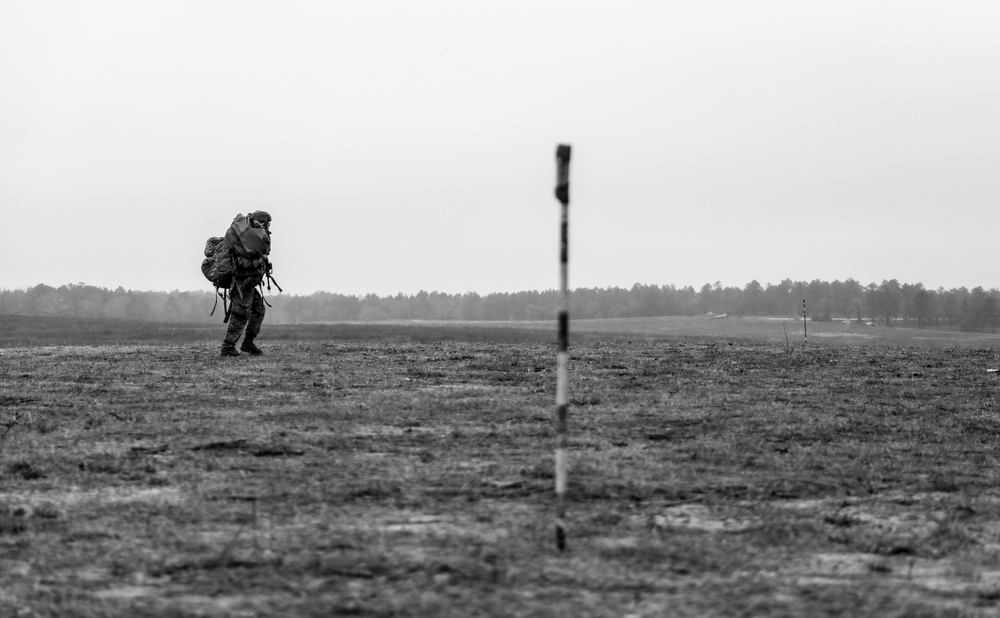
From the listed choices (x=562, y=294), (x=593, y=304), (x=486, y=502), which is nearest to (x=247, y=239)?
(x=486, y=502)

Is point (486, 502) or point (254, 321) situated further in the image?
point (254, 321)

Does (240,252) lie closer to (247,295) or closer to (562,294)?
(247,295)

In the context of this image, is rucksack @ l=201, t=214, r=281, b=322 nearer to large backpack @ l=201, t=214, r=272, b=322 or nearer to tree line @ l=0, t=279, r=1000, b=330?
large backpack @ l=201, t=214, r=272, b=322

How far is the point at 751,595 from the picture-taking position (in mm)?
4359

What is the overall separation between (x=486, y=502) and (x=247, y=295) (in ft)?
39.2

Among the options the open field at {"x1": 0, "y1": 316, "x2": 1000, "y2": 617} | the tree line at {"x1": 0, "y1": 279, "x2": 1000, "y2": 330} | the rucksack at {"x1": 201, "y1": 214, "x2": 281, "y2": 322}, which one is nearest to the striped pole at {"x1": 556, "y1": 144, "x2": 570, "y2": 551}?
the open field at {"x1": 0, "y1": 316, "x2": 1000, "y2": 617}

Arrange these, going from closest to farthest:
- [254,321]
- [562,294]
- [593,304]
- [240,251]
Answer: [562,294]
[240,251]
[254,321]
[593,304]

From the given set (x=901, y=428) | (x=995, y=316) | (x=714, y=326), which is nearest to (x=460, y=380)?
(x=901, y=428)

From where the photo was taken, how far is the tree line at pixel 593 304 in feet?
414

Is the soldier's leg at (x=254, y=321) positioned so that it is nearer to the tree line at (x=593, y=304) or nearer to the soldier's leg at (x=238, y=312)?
the soldier's leg at (x=238, y=312)

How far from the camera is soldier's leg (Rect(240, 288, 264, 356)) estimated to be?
17.8 metres

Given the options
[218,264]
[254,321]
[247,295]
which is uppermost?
[218,264]

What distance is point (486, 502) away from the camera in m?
6.18

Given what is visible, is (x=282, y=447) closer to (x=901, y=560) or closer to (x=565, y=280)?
(x=565, y=280)
